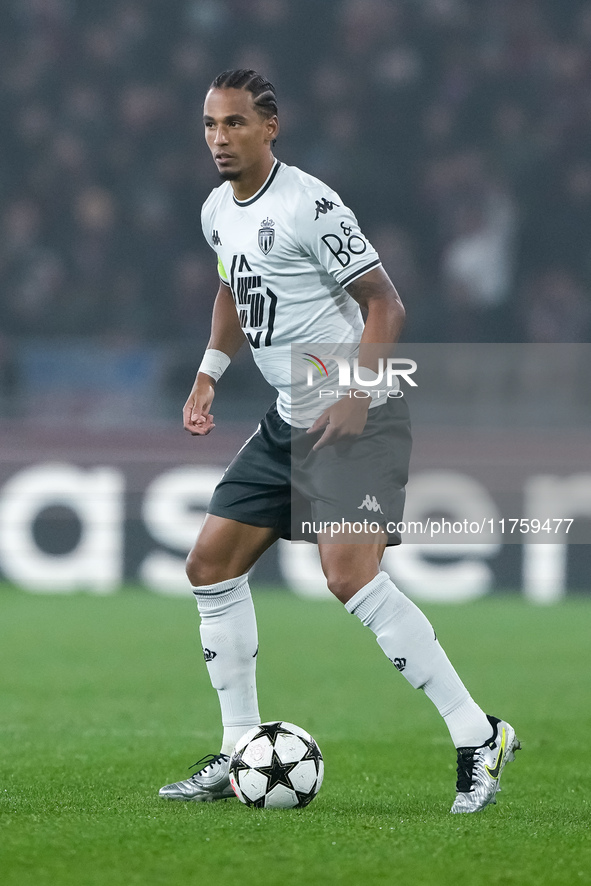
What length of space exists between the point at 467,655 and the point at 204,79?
7.44 m

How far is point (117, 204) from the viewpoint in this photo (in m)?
11.9

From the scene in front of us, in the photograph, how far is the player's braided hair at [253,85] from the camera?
10.8ft

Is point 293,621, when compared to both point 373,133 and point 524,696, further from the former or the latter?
point 373,133

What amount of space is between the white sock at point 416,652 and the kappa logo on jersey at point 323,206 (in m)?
0.94

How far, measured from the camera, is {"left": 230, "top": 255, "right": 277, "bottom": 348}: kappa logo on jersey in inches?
133

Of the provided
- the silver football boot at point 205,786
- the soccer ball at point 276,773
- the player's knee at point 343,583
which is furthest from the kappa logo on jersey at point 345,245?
the silver football boot at point 205,786

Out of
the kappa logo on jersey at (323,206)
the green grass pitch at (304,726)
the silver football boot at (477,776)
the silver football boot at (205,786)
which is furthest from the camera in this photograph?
the silver football boot at (205,786)

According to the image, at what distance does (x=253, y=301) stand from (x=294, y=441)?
1.30 ft

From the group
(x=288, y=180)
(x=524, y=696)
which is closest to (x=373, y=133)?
(x=524, y=696)

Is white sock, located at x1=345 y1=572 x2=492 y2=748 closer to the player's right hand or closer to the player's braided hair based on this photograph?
the player's right hand

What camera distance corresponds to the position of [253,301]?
341 cm

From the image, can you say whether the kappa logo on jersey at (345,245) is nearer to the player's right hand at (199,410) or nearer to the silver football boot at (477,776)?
the player's right hand at (199,410)

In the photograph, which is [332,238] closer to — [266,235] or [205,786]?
[266,235]

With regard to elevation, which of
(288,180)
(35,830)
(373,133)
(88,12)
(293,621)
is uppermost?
(88,12)
